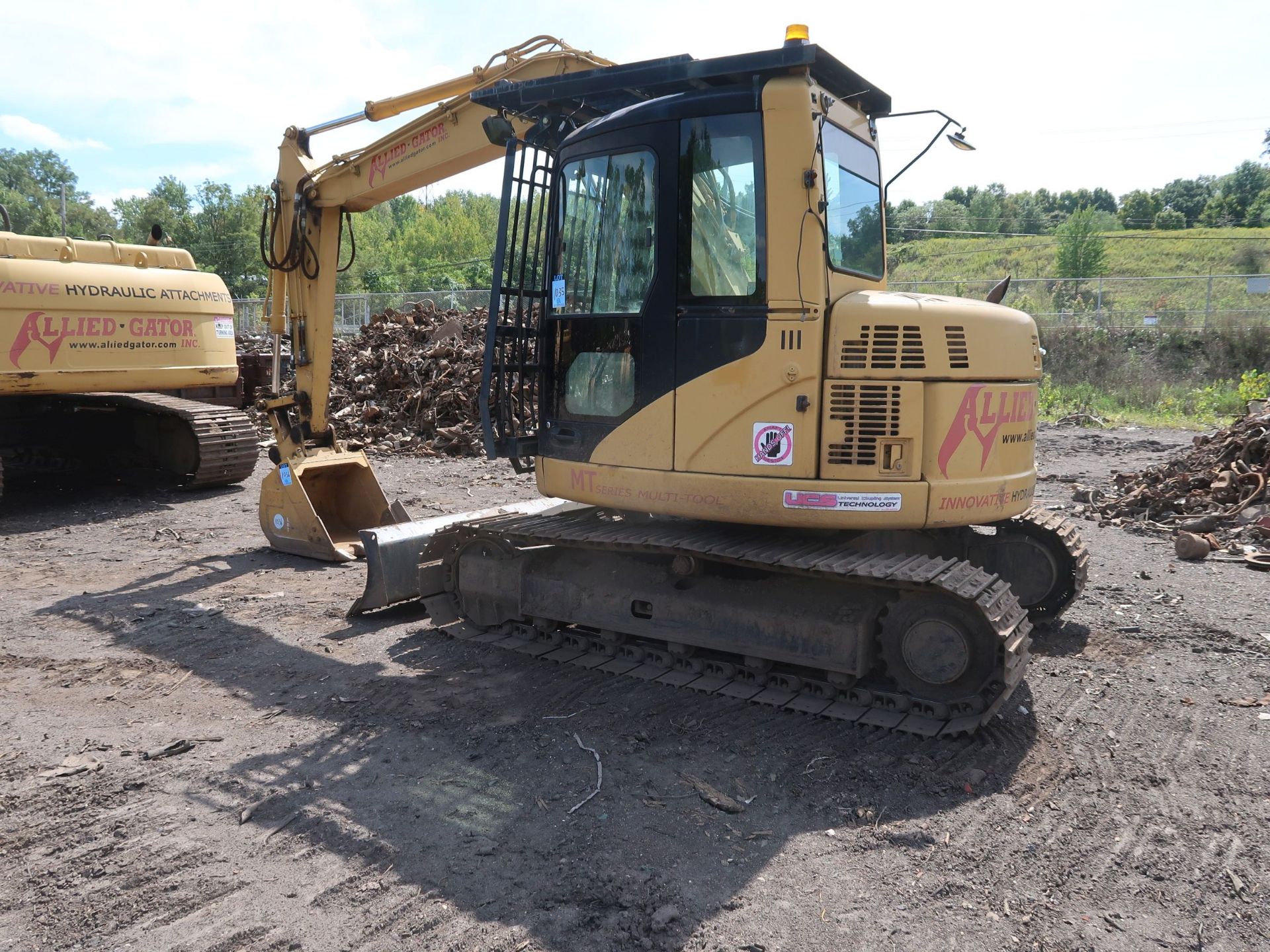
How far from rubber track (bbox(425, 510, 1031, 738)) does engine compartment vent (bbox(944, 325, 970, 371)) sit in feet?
3.10

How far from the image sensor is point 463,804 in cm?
374

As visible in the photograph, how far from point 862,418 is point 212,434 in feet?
27.7

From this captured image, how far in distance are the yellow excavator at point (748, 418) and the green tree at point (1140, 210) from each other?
72523 millimetres

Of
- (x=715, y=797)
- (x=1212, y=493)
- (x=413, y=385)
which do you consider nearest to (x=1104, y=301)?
(x=1212, y=493)

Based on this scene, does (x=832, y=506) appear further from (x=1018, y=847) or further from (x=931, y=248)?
(x=931, y=248)

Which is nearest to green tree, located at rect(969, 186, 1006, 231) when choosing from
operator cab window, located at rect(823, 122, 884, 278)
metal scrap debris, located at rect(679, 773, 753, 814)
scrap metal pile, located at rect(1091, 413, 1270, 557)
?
scrap metal pile, located at rect(1091, 413, 1270, 557)

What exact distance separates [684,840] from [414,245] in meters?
74.5

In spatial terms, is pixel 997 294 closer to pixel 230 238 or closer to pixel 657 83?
pixel 657 83

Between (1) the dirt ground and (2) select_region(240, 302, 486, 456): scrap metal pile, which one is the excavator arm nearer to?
(1) the dirt ground

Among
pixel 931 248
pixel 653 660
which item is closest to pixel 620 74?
pixel 653 660

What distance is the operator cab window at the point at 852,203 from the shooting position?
184 inches

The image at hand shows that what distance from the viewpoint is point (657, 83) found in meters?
4.77

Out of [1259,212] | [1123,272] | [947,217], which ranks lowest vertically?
[1123,272]

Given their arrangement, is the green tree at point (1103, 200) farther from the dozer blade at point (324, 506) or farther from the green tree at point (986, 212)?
the dozer blade at point (324, 506)
